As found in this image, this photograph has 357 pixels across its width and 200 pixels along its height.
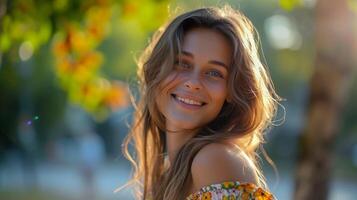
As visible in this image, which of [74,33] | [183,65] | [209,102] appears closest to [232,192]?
[209,102]

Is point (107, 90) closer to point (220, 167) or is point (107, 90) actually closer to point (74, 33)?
point (74, 33)

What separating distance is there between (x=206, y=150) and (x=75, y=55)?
3723 millimetres

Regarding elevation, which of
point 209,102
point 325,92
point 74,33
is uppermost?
point 209,102

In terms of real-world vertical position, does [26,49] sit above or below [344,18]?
below

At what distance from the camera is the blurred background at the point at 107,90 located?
526 cm

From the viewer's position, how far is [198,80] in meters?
2.62

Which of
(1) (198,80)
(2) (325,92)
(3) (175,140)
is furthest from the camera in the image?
(2) (325,92)

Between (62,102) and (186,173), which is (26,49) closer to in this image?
(186,173)

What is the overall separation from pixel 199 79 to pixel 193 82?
0.07 ft

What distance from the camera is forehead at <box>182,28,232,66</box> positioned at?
2631mm

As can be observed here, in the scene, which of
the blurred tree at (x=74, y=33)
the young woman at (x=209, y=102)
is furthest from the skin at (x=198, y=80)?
the blurred tree at (x=74, y=33)

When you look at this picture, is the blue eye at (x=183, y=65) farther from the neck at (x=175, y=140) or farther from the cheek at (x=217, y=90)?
the neck at (x=175, y=140)

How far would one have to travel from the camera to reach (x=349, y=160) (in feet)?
103

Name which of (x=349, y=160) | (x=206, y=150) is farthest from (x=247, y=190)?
(x=349, y=160)
